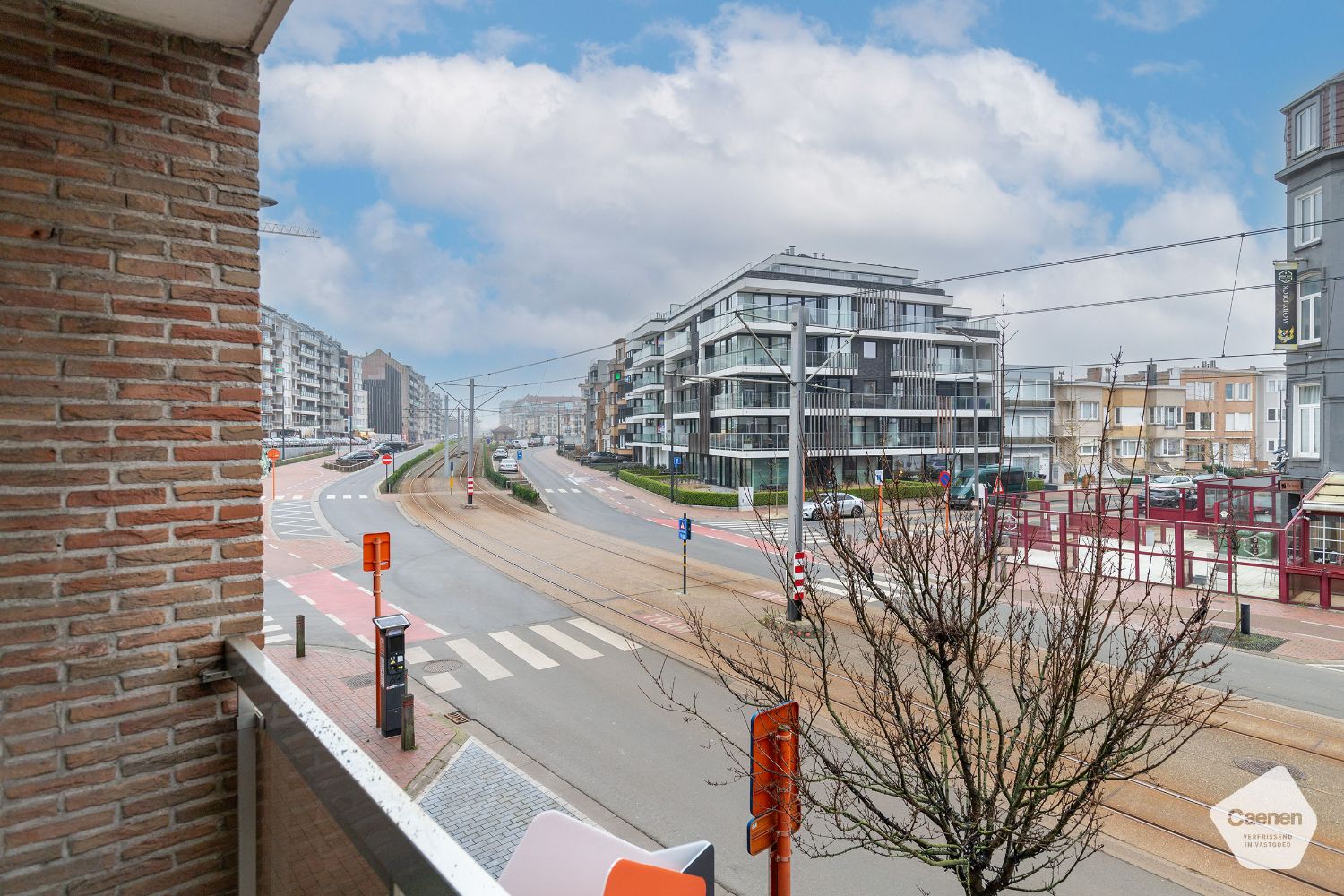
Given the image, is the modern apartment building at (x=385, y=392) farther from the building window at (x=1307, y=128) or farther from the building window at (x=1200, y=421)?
the building window at (x=1307, y=128)

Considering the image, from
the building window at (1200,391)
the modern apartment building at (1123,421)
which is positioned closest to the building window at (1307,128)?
the modern apartment building at (1123,421)

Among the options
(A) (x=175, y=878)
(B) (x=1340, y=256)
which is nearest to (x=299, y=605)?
(A) (x=175, y=878)

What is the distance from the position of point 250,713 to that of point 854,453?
38.0m

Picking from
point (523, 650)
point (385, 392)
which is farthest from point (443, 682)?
point (385, 392)

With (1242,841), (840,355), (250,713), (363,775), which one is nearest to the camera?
(363,775)

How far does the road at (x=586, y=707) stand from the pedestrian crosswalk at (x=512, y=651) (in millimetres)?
35

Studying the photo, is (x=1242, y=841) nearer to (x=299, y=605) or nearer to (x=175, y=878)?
(x=175, y=878)

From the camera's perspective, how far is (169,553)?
2.63 metres

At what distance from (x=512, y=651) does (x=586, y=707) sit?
9.54 ft

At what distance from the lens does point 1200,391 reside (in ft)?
174

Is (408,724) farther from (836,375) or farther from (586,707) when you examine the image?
(836,375)

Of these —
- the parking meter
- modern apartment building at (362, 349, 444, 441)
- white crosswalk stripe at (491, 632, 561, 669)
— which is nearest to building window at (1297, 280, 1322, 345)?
white crosswalk stripe at (491, 632, 561, 669)

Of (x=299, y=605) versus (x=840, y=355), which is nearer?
(x=299, y=605)

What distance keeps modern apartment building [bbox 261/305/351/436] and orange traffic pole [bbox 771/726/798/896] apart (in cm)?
7792
